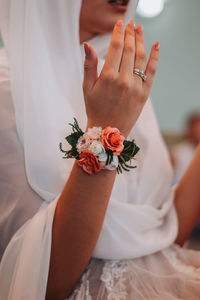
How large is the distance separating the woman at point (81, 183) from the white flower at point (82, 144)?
1.3 inches

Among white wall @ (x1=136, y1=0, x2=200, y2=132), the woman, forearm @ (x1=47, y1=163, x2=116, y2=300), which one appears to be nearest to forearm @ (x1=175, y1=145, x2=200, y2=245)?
the woman

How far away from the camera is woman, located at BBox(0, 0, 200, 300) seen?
1.53ft

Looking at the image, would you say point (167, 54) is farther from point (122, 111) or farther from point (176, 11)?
point (122, 111)

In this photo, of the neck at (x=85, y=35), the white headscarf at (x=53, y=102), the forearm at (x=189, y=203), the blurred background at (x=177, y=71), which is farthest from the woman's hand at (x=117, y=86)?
the blurred background at (x=177, y=71)

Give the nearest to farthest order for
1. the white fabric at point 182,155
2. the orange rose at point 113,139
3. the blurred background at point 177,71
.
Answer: the orange rose at point 113,139, the blurred background at point 177,71, the white fabric at point 182,155

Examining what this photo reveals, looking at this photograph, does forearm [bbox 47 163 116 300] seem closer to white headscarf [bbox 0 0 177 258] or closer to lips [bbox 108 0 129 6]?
white headscarf [bbox 0 0 177 258]

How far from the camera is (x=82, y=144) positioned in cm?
46

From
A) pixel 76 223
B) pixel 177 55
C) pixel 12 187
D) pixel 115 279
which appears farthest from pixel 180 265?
pixel 177 55

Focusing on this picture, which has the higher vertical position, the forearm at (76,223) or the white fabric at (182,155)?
the forearm at (76,223)

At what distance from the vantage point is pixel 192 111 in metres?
2.22

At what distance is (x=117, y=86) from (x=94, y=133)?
3.5 inches

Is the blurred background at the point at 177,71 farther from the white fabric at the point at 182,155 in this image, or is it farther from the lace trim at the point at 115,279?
the lace trim at the point at 115,279

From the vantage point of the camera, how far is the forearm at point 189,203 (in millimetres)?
760

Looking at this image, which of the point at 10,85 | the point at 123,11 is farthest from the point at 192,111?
the point at 10,85
